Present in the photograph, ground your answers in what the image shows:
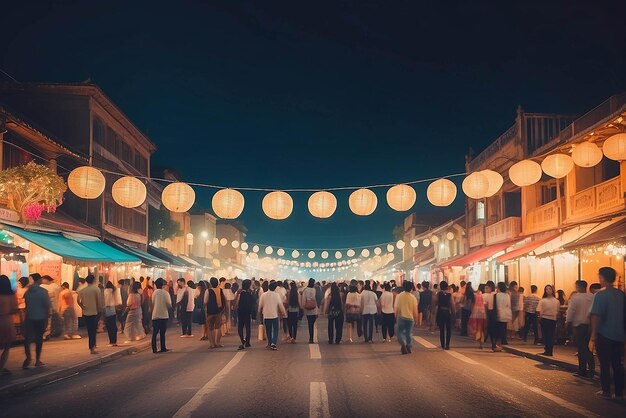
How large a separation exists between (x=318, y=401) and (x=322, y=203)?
38.4 feet

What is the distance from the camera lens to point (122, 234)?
3459 cm

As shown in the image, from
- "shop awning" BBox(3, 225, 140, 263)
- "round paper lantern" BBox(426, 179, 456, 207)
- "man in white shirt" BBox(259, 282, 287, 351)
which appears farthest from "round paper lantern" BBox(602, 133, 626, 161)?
"shop awning" BBox(3, 225, 140, 263)

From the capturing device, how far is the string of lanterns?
17.6 metres

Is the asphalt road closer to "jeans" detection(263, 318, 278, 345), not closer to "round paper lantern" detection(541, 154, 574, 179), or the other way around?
"jeans" detection(263, 318, 278, 345)

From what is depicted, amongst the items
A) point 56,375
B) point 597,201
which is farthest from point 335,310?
point 597,201

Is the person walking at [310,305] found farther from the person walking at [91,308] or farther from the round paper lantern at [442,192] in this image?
the person walking at [91,308]

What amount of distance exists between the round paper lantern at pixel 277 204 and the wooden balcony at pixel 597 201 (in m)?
10.4

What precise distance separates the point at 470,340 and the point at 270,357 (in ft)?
28.1

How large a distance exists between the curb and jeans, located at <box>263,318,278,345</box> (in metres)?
3.85

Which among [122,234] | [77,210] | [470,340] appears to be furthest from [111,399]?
[122,234]

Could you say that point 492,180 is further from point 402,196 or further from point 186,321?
point 186,321

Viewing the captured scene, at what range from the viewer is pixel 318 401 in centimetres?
893

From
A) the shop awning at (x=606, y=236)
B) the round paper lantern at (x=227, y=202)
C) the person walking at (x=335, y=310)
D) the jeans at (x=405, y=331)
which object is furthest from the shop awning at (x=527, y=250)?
the round paper lantern at (x=227, y=202)

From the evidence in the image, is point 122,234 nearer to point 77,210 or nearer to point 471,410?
point 77,210
